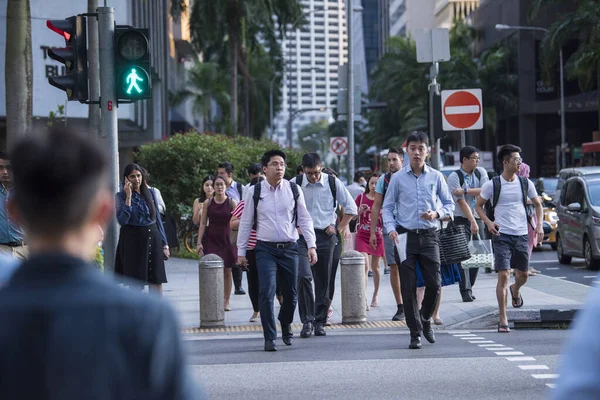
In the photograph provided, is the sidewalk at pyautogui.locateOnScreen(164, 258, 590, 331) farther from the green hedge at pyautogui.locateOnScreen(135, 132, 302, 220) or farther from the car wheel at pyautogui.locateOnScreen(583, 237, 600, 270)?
the green hedge at pyautogui.locateOnScreen(135, 132, 302, 220)

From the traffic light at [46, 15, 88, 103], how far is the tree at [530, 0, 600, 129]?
3802cm

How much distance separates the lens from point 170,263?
23406 millimetres

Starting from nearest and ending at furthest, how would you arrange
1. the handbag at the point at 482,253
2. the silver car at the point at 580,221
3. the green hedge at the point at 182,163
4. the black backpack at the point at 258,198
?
the black backpack at the point at 258,198
the handbag at the point at 482,253
the silver car at the point at 580,221
the green hedge at the point at 182,163

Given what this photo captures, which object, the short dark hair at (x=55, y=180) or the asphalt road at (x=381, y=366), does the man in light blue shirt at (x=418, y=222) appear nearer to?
the asphalt road at (x=381, y=366)

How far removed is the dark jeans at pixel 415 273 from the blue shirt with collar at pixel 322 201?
5.63 feet

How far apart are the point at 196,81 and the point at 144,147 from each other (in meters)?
45.9

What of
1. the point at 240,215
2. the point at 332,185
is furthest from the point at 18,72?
the point at 332,185

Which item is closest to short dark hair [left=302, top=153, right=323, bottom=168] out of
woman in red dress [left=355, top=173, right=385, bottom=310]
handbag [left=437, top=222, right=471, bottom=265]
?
handbag [left=437, top=222, right=471, bottom=265]

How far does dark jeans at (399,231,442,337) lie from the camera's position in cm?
1043

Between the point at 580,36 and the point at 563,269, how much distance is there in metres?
31.7

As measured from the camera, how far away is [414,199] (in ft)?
34.6

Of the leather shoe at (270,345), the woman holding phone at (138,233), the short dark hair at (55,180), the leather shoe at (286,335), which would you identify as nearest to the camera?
the short dark hair at (55,180)

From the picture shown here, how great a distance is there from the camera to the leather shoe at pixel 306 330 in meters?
11.9

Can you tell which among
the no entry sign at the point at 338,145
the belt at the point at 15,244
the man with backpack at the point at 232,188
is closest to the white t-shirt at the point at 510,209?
the man with backpack at the point at 232,188
